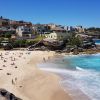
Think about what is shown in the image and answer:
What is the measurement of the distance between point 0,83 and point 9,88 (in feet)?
8.31

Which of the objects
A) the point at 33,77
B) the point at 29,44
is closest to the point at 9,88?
the point at 33,77

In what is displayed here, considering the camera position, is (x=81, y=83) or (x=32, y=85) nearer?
(x=32, y=85)

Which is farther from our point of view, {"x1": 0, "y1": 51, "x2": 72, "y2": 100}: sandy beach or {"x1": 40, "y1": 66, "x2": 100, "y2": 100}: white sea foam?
{"x1": 40, "y1": 66, "x2": 100, "y2": 100}: white sea foam

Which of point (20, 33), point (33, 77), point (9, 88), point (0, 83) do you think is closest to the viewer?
point (9, 88)

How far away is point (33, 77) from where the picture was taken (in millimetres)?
37938

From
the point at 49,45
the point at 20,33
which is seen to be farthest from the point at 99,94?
the point at 20,33

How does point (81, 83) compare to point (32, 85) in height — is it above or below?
below

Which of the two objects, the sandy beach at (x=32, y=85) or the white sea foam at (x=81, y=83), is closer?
the sandy beach at (x=32, y=85)

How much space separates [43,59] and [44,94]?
30983mm

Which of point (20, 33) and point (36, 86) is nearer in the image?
point (36, 86)

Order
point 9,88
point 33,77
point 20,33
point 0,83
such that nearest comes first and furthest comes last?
1. point 9,88
2. point 0,83
3. point 33,77
4. point 20,33

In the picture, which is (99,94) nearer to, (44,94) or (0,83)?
(44,94)

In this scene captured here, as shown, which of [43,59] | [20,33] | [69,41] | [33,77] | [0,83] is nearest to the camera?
[0,83]

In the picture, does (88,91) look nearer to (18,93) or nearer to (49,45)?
(18,93)
